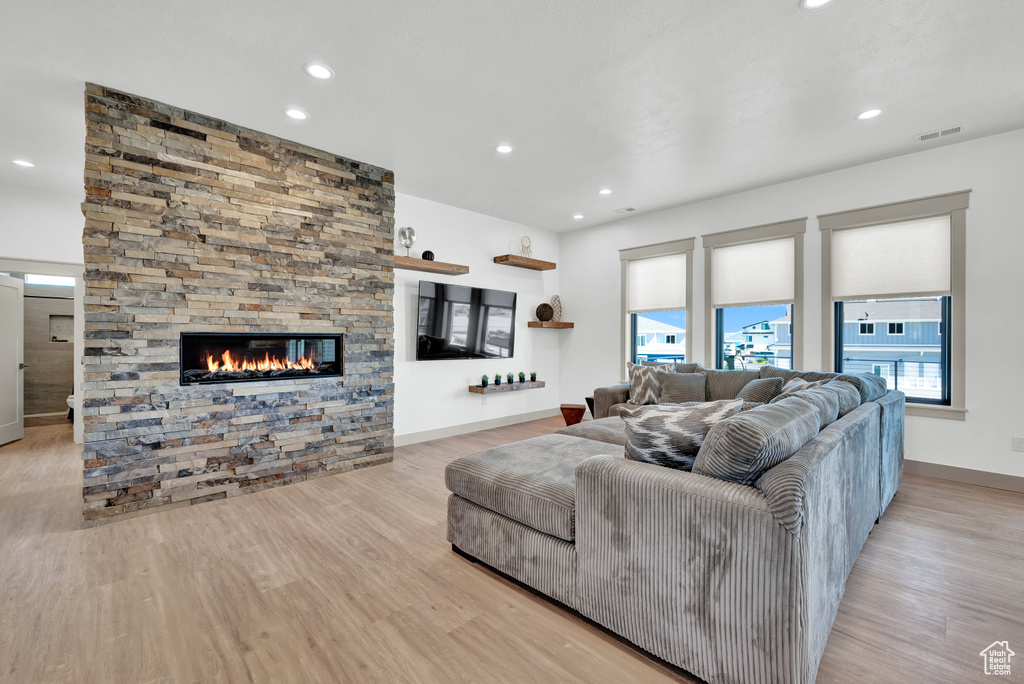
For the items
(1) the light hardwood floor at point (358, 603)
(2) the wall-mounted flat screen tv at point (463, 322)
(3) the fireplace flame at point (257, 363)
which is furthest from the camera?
(2) the wall-mounted flat screen tv at point (463, 322)

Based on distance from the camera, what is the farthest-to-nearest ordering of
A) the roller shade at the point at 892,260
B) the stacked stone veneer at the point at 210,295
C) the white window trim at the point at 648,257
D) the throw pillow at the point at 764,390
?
the white window trim at the point at 648,257 < the roller shade at the point at 892,260 < the throw pillow at the point at 764,390 < the stacked stone veneer at the point at 210,295

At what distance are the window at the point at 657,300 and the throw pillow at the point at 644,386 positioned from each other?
103cm

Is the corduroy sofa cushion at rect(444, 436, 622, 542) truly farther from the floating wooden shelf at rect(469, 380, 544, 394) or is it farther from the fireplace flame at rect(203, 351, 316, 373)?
the floating wooden shelf at rect(469, 380, 544, 394)

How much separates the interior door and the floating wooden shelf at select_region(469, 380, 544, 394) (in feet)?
16.8

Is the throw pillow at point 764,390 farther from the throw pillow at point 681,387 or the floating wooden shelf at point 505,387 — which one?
the floating wooden shelf at point 505,387

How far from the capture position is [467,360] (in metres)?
5.50

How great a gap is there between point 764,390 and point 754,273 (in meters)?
1.75

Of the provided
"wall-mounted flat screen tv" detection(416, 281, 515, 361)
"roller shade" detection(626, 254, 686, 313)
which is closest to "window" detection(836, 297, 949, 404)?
"roller shade" detection(626, 254, 686, 313)

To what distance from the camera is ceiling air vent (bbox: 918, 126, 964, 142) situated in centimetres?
335

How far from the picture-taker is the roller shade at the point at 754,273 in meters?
4.57

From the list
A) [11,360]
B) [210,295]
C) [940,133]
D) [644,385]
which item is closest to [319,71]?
[210,295]

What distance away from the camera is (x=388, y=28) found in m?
2.30

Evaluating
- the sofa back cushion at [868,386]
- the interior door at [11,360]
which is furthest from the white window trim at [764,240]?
the interior door at [11,360]

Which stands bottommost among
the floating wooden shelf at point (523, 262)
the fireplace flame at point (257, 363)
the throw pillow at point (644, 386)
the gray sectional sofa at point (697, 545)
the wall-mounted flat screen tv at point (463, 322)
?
the gray sectional sofa at point (697, 545)
